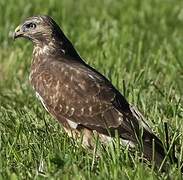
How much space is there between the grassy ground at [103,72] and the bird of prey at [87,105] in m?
0.16

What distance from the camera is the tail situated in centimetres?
616

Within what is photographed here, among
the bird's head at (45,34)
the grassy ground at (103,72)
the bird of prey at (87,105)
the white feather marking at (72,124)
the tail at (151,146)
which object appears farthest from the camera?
the bird's head at (45,34)

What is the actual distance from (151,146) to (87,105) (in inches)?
25.7

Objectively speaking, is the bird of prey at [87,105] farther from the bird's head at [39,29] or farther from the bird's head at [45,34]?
the bird's head at [39,29]

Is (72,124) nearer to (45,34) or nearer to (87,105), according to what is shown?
(87,105)

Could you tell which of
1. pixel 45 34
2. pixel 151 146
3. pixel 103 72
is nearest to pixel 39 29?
pixel 45 34

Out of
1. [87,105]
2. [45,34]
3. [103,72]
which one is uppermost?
[45,34]

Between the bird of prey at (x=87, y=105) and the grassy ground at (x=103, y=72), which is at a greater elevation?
the bird of prey at (x=87, y=105)

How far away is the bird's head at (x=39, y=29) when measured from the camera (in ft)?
24.8

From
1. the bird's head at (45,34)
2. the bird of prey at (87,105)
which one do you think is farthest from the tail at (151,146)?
the bird's head at (45,34)

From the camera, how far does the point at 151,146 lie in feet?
20.8

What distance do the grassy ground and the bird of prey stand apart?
159 millimetres

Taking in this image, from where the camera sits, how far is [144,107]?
7570 millimetres

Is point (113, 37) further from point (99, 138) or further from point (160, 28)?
point (99, 138)
